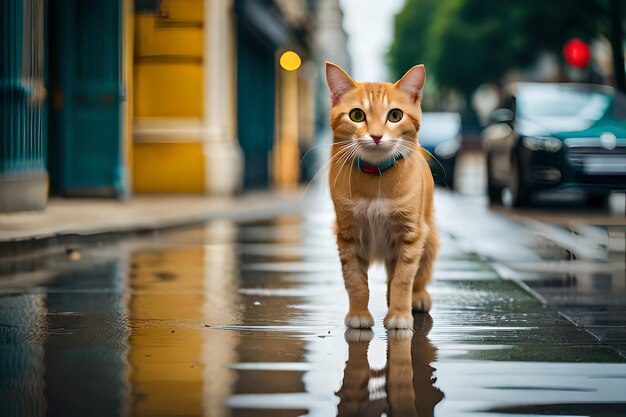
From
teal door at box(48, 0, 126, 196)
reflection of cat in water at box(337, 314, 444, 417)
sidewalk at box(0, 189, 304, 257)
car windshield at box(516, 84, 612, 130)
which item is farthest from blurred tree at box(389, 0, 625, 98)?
reflection of cat in water at box(337, 314, 444, 417)

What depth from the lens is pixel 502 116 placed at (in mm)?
19297

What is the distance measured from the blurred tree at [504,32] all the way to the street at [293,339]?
2034cm

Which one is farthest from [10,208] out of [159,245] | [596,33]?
[596,33]

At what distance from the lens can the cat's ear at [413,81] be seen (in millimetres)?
5996

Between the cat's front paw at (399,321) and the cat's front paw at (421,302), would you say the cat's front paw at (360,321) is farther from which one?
the cat's front paw at (421,302)

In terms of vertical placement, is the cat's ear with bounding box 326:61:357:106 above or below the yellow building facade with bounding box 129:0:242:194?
below

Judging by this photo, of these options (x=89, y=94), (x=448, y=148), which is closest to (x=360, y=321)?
(x=89, y=94)

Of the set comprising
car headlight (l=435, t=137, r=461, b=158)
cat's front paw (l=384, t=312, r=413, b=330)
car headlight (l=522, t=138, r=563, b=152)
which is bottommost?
cat's front paw (l=384, t=312, r=413, b=330)

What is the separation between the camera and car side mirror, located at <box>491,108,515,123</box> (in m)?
18.9

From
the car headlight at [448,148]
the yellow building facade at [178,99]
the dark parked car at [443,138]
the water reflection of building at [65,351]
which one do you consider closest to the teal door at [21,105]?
the water reflection of building at [65,351]

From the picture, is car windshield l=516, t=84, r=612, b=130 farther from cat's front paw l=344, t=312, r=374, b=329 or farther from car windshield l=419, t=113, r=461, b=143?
cat's front paw l=344, t=312, r=374, b=329

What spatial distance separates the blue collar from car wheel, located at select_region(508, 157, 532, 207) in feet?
40.3

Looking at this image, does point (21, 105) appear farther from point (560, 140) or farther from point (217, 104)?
point (560, 140)

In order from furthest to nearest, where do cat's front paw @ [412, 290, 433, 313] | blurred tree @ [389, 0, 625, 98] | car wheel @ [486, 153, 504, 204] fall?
blurred tree @ [389, 0, 625, 98]
car wheel @ [486, 153, 504, 204]
cat's front paw @ [412, 290, 433, 313]
